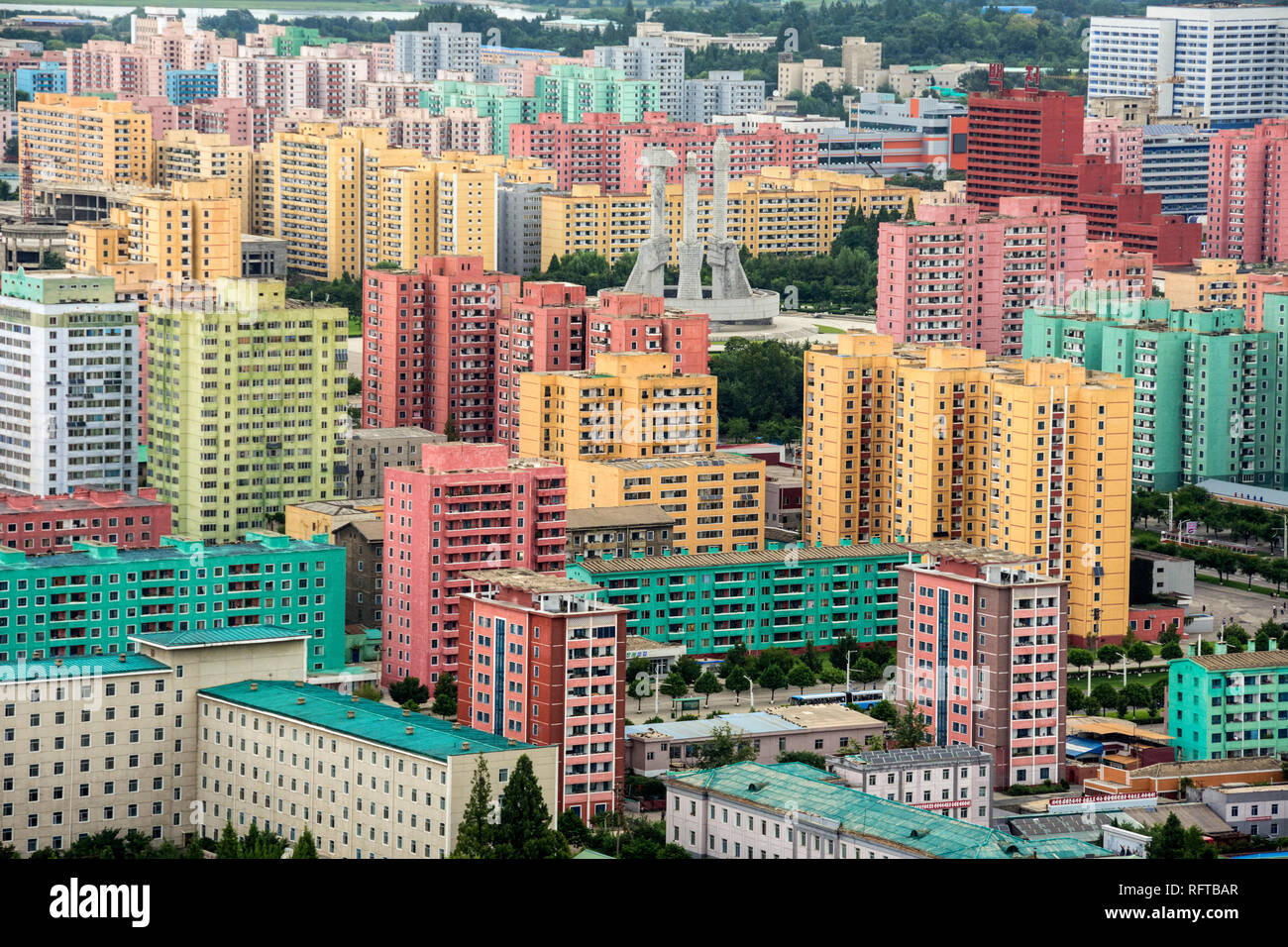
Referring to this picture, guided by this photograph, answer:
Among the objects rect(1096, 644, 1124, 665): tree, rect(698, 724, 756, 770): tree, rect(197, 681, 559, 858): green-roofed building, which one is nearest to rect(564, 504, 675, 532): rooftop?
rect(1096, 644, 1124, 665): tree

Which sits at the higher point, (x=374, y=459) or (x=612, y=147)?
(x=612, y=147)

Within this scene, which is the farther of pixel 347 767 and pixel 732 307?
pixel 732 307

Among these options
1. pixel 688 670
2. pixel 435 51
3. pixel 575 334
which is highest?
pixel 435 51

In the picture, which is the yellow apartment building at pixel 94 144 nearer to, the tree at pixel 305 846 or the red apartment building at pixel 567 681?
the red apartment building at pixel 567 681

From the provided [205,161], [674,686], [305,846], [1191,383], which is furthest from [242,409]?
[205,161]

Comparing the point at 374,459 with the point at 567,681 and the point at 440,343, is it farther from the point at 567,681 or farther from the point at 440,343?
the point at 567,681

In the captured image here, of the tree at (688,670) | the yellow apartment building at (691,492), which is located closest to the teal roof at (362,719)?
the tree at (688,670)
